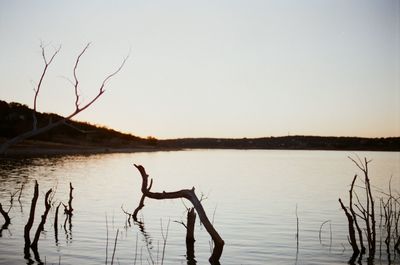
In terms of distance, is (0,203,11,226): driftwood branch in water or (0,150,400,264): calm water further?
(0,203,11,226): driftwood branch in water

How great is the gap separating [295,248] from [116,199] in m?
23.8

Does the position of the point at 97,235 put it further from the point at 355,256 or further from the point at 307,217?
the point at 307,217

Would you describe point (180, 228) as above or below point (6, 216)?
below

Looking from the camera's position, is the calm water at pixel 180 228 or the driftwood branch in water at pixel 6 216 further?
the driftwood branch in water at pixel 6 216

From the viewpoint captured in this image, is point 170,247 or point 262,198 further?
point 262,198

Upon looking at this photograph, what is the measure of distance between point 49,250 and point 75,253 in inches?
47.2

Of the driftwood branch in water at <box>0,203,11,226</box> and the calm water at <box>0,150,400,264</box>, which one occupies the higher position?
the driftwood branch in water at <box>0,203,11,226</box>

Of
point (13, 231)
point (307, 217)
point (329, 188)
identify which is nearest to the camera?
point (13, 231)

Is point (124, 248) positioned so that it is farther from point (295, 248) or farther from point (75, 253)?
point (295, 248)

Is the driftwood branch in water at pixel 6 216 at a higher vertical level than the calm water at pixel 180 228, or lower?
higher

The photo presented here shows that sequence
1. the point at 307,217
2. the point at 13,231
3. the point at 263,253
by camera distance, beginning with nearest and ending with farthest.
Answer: the point at 263,253 < the point at 13,231 < the point at 307,217

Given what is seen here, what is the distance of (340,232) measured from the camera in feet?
89.0

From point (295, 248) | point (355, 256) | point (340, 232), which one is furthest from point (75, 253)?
point (340, 232)

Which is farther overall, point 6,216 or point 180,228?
point 180,228
